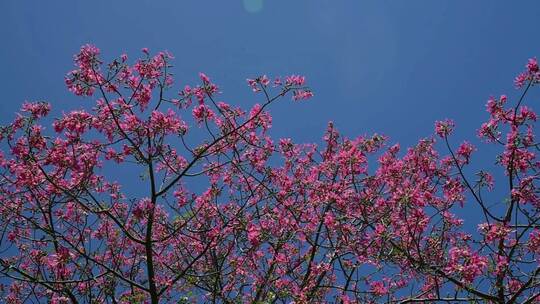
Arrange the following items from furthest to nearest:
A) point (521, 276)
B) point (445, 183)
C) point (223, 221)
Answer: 1. point (445, 183)
2. point (223, 221)
3. point (521, 276)

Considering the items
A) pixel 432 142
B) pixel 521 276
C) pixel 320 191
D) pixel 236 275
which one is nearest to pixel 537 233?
pixel 521 276

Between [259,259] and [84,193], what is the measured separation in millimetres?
4833

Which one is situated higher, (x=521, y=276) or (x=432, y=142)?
(x=432, y=142)

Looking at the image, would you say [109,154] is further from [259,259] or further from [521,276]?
[521,276]

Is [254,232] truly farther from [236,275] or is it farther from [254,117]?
[236,275]

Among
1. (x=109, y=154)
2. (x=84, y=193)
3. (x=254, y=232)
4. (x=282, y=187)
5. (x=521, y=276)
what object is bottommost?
(x=521, y=276)

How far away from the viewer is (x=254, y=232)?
9.02 meters

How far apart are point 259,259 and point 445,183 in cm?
478

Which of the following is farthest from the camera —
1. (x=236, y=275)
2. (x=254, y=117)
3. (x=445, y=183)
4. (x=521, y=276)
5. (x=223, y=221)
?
(x=236, y=275)

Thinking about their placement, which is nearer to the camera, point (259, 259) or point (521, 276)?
point (521, 276)

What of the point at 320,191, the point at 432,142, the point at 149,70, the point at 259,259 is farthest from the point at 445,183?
the point at 149,70

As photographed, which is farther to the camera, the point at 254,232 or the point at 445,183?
the point at 445,183

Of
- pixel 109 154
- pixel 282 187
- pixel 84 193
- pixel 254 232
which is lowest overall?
pixel 254 232

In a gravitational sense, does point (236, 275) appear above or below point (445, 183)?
below
